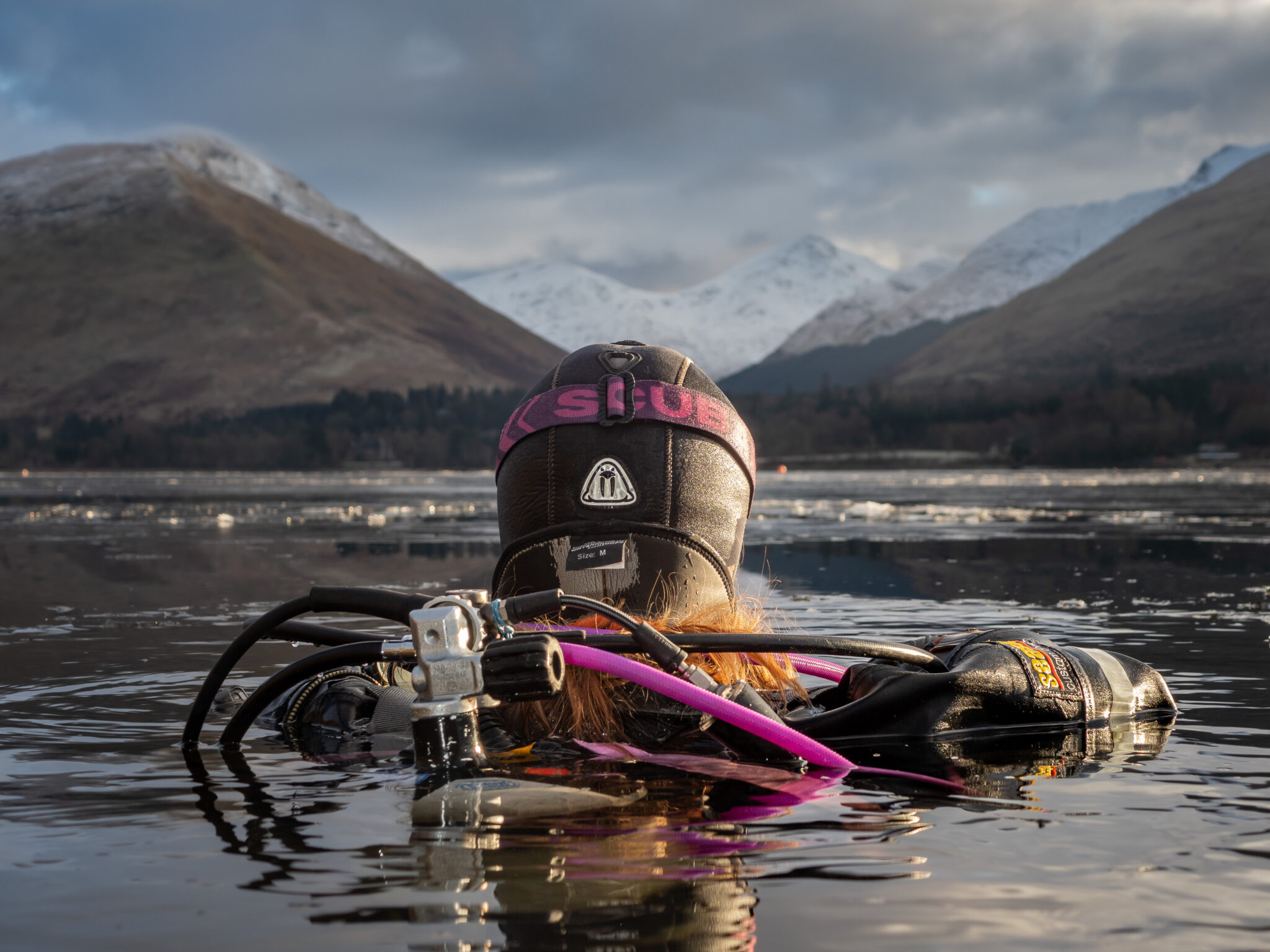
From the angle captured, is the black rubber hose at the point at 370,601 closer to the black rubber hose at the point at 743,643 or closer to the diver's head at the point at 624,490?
the black rubber hose at the point at 743,643

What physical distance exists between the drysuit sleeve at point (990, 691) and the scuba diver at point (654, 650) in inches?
0.5

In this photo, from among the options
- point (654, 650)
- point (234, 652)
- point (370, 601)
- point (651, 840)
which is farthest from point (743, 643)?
point (234, 652)

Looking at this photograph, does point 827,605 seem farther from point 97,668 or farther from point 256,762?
point 256,762

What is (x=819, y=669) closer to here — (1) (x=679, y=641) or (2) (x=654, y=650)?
(1) (x=679, y=641)

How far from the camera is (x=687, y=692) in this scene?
19.1 feet

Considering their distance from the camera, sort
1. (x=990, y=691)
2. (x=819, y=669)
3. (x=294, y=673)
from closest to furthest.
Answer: (x=294, y=673) → (x=990, y=691) → (x=819, y=669)

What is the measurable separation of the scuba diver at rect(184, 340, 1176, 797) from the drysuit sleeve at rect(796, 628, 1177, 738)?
1 centimetres

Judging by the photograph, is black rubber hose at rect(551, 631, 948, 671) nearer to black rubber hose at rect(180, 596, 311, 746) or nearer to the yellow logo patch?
black rubber hose at rect(180, 596, 311, 746)

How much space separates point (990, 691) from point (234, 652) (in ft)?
13.5

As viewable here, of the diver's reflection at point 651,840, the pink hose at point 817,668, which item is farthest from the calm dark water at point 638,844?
the pink hose at point 817,668

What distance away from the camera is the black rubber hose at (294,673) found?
5980 millimetres

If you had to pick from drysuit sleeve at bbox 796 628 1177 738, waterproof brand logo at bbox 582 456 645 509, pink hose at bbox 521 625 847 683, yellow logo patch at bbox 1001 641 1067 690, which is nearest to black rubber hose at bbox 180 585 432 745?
waterproof brand logo at bbox 582 456 645 509

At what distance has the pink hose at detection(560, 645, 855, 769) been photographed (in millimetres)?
5773

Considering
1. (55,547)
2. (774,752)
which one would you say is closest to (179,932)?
(774,752)
